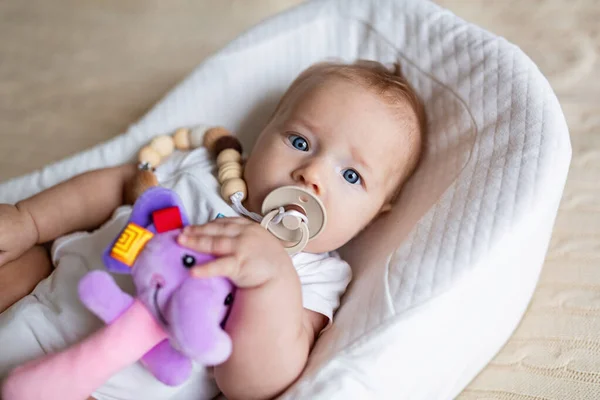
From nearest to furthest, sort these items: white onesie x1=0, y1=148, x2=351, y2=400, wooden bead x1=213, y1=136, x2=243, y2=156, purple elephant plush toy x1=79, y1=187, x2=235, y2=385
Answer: purple elephant plush toy x1=79, y1=187, x2=235, y2=385 → white onesie x1=0, y1=148, x2=351, y2=400 → wooden bead x1=213, y1=136, x2=243, y2=156

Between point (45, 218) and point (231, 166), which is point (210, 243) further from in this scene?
point (45, 218)

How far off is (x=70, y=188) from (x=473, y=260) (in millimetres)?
687

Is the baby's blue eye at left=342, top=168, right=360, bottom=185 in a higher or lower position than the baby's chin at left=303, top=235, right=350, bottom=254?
higher

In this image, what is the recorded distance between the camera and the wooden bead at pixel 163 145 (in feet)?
3.79

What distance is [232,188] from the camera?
98cm

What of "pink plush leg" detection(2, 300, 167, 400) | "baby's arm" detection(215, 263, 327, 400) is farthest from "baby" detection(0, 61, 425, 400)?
"pink plush leg" detection(2, 300, 167, 400)

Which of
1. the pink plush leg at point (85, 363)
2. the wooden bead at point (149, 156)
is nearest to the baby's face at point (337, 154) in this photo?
the wooden bead at point (149, 156)

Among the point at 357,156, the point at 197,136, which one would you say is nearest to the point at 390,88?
the point at 357,156

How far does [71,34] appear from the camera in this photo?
5.52 ft

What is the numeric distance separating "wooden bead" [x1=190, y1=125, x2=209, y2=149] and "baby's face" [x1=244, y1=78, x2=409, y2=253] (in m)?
0.19

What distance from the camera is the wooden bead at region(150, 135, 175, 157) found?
115 cm

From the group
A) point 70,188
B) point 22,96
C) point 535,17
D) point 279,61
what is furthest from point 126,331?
point 535,17

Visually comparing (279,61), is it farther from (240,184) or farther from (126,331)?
(126,331)

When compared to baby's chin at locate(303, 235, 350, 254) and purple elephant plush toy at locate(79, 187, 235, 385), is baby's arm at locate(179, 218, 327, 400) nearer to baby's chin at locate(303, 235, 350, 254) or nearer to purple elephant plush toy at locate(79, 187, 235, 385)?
purple elephant plush toy at locate(79, 187, 235, 385)
